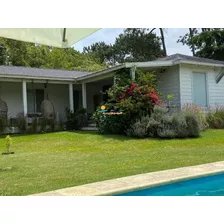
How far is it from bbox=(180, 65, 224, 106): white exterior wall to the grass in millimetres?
2403

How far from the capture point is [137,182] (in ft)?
22.2

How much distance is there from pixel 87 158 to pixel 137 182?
149 inches

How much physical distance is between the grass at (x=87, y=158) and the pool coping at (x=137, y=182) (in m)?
0.38

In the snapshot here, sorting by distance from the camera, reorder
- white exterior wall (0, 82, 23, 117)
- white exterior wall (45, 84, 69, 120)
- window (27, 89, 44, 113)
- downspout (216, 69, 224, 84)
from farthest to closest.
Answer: white exterior wall (45, 84, 69, 120) < window (27, 89, 44, 113) < white exterior wall (0, 82, 23, 117) < downspout (216, 69, 224, 84)

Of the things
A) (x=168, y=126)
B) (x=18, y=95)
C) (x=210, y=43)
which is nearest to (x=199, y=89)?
(x=168, y=126)

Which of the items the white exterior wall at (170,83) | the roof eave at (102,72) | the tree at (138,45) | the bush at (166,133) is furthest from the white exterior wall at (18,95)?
the tree at (138,45)

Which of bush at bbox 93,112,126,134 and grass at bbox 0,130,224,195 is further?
bush at bbox 93,112,126,134

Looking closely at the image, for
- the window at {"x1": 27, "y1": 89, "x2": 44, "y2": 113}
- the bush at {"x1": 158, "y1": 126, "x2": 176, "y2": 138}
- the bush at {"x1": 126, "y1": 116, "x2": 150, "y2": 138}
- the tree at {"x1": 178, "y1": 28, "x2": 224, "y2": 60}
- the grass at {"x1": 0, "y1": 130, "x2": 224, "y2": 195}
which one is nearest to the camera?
the grass at {"x1": 0, "y1": 130, "x2": 224, "y2": 195}

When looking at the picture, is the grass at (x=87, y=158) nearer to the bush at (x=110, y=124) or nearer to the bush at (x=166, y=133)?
the bush at (x=166, y=133)

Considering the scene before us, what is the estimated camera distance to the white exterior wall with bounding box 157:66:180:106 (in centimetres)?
1692

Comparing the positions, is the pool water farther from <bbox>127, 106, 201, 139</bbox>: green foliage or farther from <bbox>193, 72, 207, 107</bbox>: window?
<bbox>193, 72, 207, 107</bbox>: window

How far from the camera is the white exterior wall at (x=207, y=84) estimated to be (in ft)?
55.1

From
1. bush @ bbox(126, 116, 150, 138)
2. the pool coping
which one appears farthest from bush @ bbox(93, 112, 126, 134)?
the pool coping
